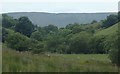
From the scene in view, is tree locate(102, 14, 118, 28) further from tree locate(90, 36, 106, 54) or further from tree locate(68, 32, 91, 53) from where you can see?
tree locate(90, 36, 106, 54)

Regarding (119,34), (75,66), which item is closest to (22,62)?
(75,66)

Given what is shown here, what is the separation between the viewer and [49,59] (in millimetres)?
8352

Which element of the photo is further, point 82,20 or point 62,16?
point 62,16

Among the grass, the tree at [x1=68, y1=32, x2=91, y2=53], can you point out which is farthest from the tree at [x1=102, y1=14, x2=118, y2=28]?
the grass

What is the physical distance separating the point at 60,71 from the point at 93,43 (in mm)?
61312

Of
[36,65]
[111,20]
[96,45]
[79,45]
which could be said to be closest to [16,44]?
[36,65]

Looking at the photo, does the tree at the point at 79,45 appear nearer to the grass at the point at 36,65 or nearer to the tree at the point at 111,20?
the tree at the point at 111,20

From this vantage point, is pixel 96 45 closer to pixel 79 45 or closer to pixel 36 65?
pixel 79 45

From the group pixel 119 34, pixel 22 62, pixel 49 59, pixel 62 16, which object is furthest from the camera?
pixel 62 16

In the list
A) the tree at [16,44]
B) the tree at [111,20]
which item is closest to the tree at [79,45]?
the tree at [111,20]

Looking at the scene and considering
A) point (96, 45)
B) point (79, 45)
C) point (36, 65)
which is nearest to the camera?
point (36, 65)

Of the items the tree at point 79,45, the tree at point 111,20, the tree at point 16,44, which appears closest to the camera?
the tree at point 16,44

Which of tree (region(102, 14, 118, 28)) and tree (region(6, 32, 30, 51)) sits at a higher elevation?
tree (region(102, 14, 118, 28))

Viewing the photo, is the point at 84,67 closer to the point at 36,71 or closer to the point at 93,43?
the point at 36,71
